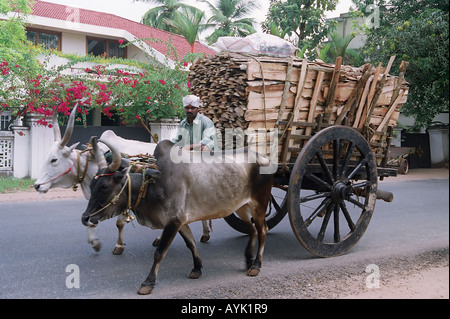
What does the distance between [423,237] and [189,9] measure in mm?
23006

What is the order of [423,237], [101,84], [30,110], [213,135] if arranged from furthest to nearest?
[101,84] < [30,110] < [423,237] < [213,135]

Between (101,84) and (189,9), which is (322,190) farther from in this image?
(189,9)

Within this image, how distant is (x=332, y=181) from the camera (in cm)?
525

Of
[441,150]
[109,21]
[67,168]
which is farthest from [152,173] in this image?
[109,21]

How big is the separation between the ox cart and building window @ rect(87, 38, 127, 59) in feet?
55.3

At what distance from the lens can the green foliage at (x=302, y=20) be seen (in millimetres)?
18031

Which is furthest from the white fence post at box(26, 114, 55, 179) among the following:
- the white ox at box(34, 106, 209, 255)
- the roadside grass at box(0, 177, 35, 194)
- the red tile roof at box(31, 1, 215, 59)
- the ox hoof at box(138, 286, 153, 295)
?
the ox hoof at box(138, 286, 153, 295)

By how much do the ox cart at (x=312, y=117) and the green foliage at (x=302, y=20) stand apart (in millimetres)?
12767

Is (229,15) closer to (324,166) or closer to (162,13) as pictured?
(162,13)

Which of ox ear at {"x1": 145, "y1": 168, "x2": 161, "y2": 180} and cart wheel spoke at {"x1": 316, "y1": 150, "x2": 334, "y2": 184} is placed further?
cart wheel spoke at {"x1": 316, "y1": 150, "x2": 334, "y2": 184}

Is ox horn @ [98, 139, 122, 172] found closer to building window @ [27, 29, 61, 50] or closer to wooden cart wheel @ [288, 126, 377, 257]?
wooden cart wheel @ [288, 126, 377, 257]

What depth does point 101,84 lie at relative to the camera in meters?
13.1

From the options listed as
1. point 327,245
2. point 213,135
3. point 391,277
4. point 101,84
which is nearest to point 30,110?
point 101,84

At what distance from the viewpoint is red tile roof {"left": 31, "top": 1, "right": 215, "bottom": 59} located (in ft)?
64.1
